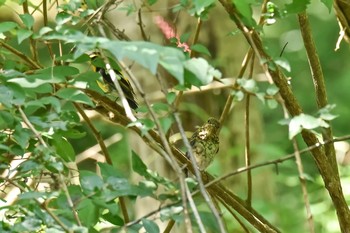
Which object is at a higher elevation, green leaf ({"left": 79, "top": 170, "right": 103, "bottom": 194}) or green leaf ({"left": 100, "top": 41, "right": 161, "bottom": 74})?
green leaf ({"left": 100, "top": 41, "right": 161, "bottom": 74})

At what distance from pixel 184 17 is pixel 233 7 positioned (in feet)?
7.17

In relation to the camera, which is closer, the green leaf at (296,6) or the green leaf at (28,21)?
the green leaf at (28,21)

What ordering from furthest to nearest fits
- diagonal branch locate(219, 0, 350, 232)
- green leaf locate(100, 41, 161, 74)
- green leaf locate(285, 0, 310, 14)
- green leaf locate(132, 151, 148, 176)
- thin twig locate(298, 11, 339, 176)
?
thin twig locate(298, 11, 339, 176), diagonal branch locate(219, 0, 350, 232), green leaf locate(285, 0, 310, 14), green leaf locate(132, 151, 148, 176), green leaf locate(100, 41, 161, 74)

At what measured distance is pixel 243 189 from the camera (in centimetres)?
419

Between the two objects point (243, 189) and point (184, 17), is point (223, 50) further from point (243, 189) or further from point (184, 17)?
point (243, 189)

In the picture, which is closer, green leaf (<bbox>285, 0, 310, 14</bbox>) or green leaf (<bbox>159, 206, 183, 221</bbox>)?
green leaf (<bbox>159, 206, 183, 221</bbox>)

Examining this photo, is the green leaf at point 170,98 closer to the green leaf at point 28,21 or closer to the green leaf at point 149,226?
the green leaf at point 149,226

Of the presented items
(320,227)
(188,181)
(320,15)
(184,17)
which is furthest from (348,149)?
(320,15)

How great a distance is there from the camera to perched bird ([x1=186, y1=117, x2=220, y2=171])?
102 inches

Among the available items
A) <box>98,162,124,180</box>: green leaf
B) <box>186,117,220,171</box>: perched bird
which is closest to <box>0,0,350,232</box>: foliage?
<box>98,162,124,180</box>: green leaf

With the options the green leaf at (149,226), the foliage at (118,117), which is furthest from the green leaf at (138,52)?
the green leaf at (149,226)

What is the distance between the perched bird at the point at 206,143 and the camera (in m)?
2.58

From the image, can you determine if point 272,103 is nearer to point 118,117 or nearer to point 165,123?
point 165,123

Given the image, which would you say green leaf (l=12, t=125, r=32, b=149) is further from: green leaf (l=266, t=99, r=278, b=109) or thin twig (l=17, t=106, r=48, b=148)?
green leaf (l=266, t=99, r=278, b=109)
